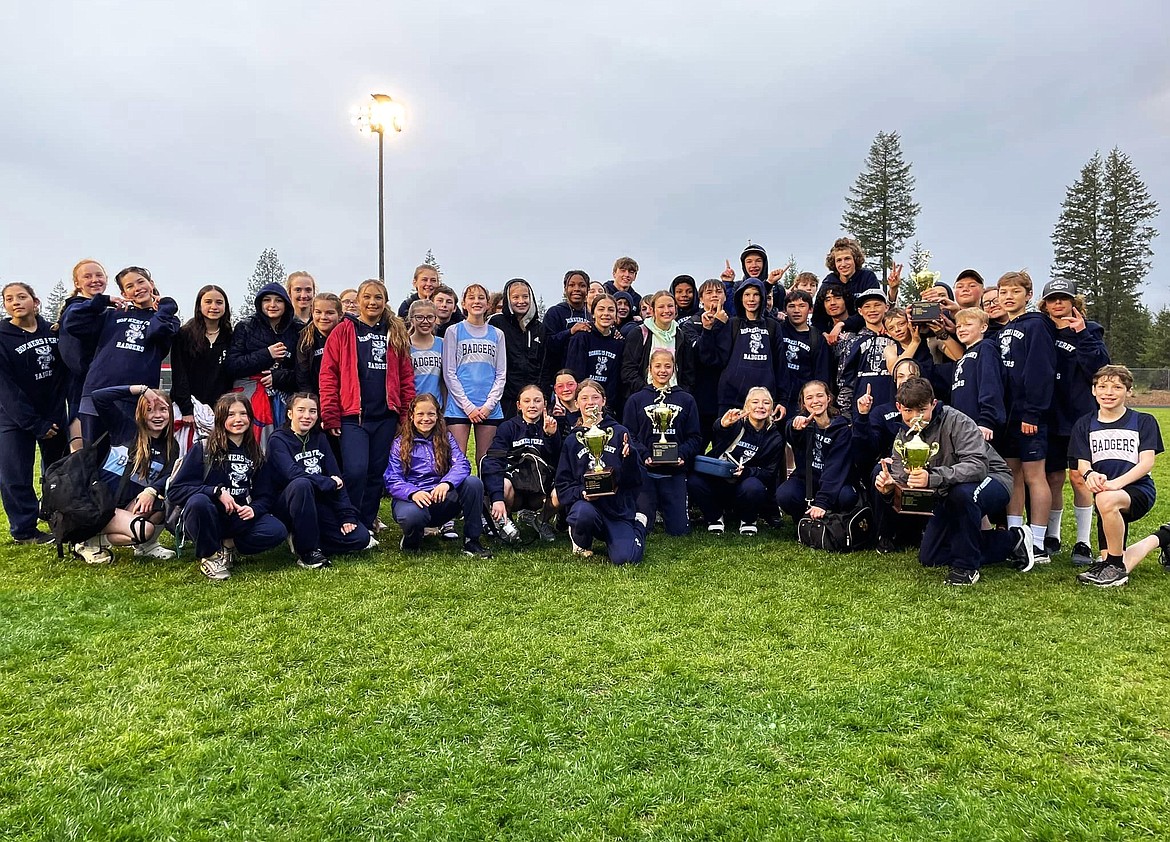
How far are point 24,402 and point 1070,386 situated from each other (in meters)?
8.74

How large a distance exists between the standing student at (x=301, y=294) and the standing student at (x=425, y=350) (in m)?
0.98

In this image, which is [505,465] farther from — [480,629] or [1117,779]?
[1117,779]

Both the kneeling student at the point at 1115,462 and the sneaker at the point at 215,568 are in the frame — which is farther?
the sneaker at the point at 215,568

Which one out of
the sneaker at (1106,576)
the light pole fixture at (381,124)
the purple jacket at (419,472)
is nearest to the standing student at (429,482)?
the purple jacket at (419,472)

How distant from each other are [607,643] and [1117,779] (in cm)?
225

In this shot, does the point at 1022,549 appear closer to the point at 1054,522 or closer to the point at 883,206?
the point at 1054,522

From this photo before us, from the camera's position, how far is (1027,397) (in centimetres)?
539

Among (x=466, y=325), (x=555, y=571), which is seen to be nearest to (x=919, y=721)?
(x=555, y=571)

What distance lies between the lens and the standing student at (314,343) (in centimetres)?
617

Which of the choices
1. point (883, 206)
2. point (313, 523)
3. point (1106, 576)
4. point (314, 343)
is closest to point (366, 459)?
point (313, 523)

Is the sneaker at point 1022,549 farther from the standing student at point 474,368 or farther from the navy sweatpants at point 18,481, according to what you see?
the navy sweatpants at point 18,481

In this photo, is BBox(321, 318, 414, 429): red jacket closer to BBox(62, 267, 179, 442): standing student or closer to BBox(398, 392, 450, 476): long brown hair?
BBox(398, 392, 450, 476): long brown hair

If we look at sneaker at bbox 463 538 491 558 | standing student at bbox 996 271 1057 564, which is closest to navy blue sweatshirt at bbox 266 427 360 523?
sneaker at bbox 463 538 491 558

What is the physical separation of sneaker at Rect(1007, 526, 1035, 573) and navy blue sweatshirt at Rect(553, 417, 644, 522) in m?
2.95
